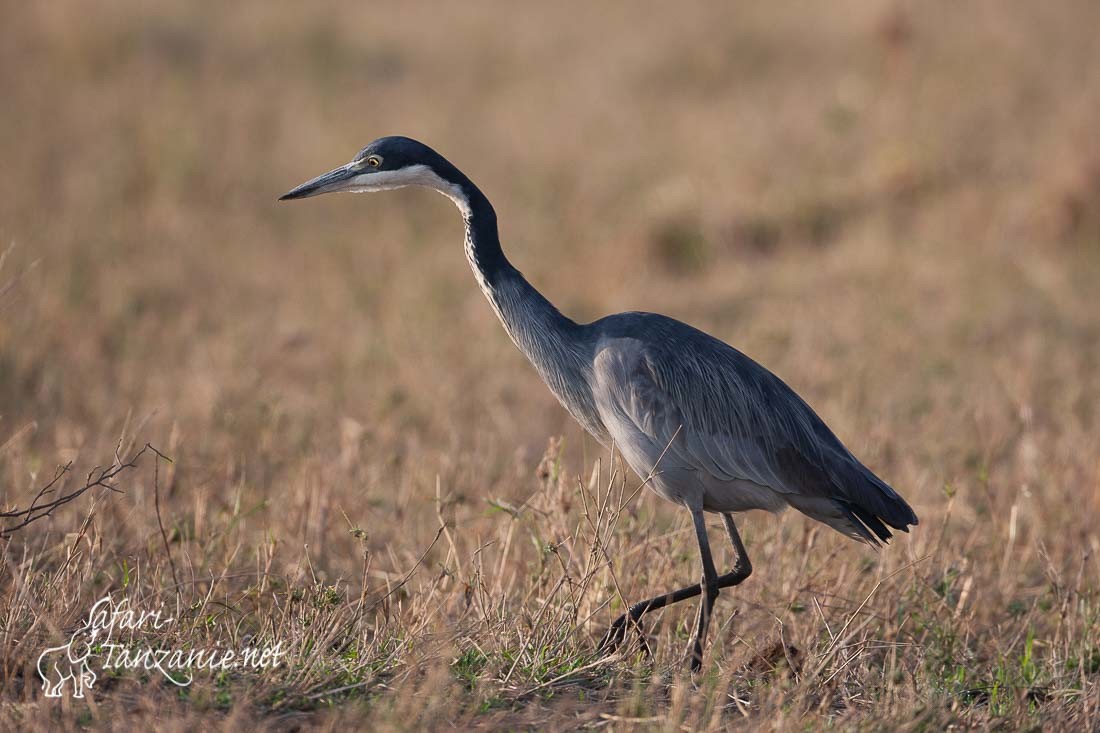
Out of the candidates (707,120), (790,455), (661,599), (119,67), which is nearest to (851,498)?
(790,455)

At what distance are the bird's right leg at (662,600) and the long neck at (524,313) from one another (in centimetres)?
71

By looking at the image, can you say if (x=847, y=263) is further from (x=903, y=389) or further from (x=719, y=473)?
(x=719, y=473)

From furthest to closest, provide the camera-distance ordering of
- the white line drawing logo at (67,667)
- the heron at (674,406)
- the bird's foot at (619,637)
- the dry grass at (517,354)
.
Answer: the heron at (674,406), the bird's foot at (619,637), the dry grass at (517,354), the white line drawing logo at (67,667)

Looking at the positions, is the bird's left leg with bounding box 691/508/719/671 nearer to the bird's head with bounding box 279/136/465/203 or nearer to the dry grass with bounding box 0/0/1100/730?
the dry grass with bounding box 0/0/1100/730

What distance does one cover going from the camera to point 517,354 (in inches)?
330

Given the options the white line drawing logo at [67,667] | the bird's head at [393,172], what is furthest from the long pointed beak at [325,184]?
the white line drawing logo at [67,667]

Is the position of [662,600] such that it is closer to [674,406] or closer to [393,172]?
[674,406]

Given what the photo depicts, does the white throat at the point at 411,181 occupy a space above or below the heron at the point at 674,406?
above

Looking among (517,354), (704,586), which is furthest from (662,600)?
(517,354)

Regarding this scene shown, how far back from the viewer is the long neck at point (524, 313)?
4.43 meters

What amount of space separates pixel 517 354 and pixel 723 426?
13.2 ft

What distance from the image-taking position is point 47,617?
3.62 meters

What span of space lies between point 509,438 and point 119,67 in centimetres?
848

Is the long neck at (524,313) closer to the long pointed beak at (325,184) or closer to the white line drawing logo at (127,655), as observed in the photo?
the long pointed beak at (325,184)
